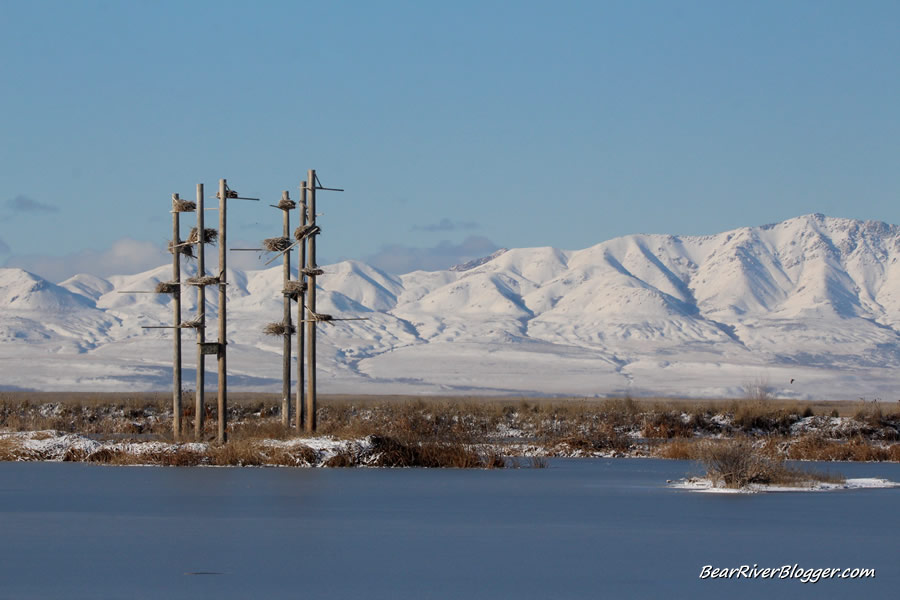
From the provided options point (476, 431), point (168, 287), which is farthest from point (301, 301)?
point (476, 431)

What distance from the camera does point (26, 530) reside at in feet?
60.9

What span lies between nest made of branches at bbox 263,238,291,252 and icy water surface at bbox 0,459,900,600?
758 cm

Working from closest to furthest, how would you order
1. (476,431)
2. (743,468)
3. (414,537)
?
(414,537)
(743,468)
(476,431)

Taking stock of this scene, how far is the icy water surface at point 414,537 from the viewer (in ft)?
47.8

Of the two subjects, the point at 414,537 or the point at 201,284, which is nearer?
the point at 414,537

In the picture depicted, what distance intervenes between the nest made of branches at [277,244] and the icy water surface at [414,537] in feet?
24.9

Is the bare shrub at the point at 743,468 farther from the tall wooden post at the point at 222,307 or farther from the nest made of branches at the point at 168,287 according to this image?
the nest made of branches at the point at 168,287

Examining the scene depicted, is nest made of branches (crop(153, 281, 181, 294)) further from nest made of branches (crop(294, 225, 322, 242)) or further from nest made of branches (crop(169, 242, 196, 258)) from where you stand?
nest made of branches (crop(294, 225, 322, 242))

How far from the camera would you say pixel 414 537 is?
60.6ft

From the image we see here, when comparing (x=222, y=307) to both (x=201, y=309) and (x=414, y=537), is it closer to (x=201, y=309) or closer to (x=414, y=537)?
(x=201, y=309)

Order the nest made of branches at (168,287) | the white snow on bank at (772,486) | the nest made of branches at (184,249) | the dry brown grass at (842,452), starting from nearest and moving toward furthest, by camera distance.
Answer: the white snow on bank at (772,486), the nest made of branches at (168,287), the nest made of branches at (184,249), the dry brown grass at (842,452)

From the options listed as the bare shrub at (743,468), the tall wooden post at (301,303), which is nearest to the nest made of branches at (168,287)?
the tall wooden post at (301,303)

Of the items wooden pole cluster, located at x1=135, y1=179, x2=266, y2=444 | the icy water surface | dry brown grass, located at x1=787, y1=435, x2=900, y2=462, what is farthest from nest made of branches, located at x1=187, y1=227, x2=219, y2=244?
dry brown grass, located at x1=787, y1=435, x2=900, y2=462

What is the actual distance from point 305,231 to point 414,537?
56.5 feet
